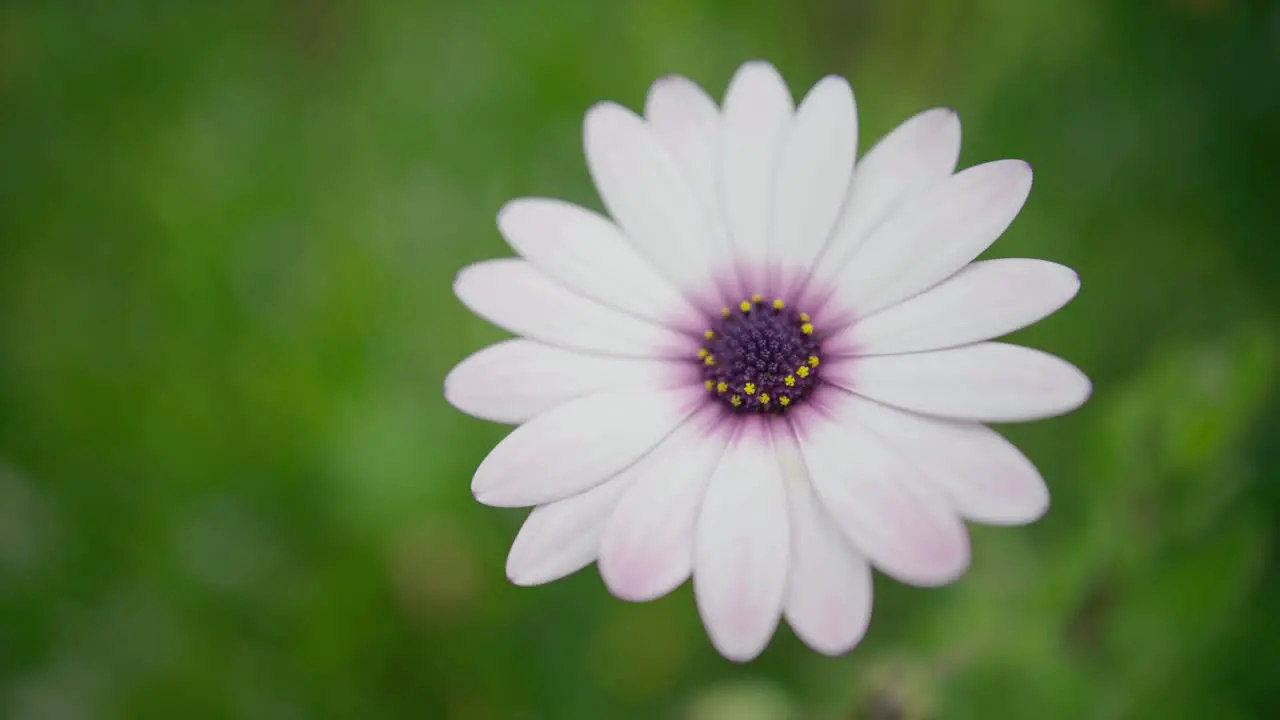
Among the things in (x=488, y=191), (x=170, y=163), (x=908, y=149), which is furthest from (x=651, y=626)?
(x=170, y=163)

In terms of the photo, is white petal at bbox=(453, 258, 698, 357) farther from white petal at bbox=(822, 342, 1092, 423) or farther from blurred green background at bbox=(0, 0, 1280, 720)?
blurred green background at bbox=(0, 0, 1280, 720)

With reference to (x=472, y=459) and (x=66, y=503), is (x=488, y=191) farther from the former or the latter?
(x=66, y=503)

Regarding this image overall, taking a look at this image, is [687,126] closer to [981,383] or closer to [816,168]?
[816,168]

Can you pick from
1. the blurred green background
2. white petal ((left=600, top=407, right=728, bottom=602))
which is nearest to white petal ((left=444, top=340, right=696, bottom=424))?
white petal ((left=600, top=407, right=728, bottom=602))

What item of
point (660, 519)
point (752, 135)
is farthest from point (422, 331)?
point (660, 519)

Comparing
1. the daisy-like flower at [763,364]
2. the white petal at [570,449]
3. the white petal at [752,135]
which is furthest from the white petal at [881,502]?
the white petal at [752,135]

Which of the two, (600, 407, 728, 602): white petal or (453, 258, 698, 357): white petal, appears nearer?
(600, 407, 728, 602): white petal
